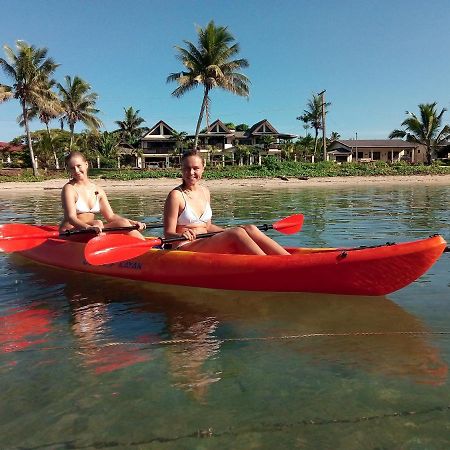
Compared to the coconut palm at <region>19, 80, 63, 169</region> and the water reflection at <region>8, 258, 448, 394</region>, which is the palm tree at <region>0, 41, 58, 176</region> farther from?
the water reflection at <region>8, 258, 448, 394</region>

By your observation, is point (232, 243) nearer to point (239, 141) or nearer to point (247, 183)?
point (247, 183)

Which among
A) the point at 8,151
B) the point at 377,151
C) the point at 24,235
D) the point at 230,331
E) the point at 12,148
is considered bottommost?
the point at 230,331

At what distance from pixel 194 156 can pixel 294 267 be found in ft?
4.68

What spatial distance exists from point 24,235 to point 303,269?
3528 mm

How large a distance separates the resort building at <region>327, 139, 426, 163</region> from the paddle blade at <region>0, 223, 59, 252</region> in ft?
169

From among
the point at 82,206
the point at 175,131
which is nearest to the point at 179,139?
the point at 175,131

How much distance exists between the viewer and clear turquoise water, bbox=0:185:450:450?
83.6 inches

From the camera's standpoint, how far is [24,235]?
543 centimetres

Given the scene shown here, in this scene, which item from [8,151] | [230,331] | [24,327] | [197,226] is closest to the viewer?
[230,331]

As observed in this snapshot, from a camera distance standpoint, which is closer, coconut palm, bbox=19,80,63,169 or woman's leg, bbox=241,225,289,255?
woman's leg, bbox=241,225,289,255

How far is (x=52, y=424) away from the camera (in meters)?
2.21

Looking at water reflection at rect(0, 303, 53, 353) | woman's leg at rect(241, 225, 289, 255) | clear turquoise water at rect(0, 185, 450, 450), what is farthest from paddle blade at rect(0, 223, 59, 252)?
woman's leg at rect(241, 225, 289, 255)

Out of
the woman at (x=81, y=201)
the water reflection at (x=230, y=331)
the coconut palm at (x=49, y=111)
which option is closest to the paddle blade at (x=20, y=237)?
the woman at (x=81, y=201)

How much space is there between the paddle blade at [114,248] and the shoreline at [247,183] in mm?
23343
